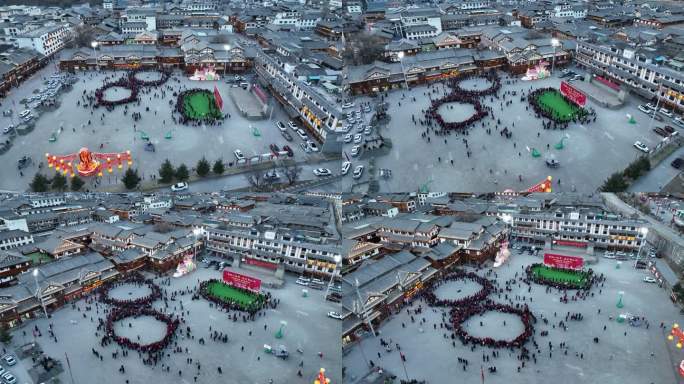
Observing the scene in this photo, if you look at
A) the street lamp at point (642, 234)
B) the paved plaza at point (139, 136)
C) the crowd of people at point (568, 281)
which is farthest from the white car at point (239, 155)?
the street lamp at point (642, 234)

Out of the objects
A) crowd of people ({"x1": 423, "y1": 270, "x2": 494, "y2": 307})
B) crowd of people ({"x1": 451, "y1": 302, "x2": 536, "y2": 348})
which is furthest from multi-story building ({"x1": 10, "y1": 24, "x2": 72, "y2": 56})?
crowd of people ({"x1": 451, "y1": 302, "x2": 536, "y2": 348})

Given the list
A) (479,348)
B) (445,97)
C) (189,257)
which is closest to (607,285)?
(479,348)

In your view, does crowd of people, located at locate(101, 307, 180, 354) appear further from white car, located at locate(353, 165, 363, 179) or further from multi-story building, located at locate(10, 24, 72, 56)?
multi-story building, located at locate(10, 24, 72, 56)

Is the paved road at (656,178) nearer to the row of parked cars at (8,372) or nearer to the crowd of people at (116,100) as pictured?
the row of parked cars at (8,372)

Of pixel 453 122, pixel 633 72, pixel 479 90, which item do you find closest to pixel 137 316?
pixel 453 122

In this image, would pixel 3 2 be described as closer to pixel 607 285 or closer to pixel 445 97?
pixel 445 97
